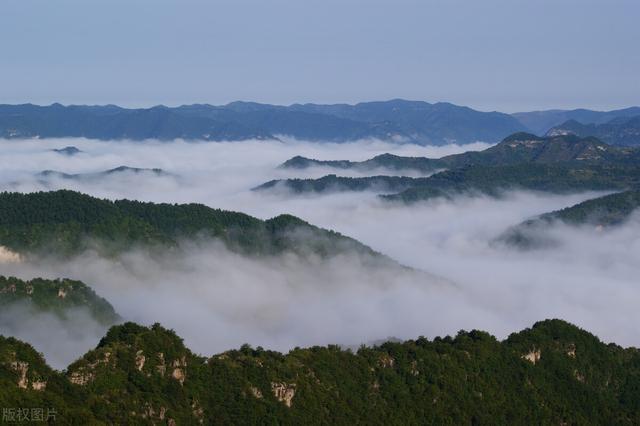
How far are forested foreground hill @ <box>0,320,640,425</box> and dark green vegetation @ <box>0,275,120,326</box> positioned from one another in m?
51.1

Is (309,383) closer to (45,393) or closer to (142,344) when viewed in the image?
(142,344)

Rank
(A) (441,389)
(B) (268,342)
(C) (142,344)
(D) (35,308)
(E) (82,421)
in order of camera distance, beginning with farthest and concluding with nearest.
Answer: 1. (B) (268,342)
2. (D) (35,308)
3. (A) (441,389)
4. (C) (142,344)
5. (E) (82,421)

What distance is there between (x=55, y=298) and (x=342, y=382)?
6339cm

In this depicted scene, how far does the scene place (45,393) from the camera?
88.0m

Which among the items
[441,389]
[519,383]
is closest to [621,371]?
[519,383]

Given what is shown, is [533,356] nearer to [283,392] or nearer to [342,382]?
[342,382]

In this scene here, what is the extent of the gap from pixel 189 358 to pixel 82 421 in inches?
903

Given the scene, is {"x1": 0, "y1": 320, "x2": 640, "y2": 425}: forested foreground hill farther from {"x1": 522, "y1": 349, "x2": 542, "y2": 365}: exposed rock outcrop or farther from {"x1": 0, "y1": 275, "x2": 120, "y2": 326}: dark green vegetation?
{"x1": 0, "y1": 275, "x2": 120, "y2": 326}: dark green vegetation

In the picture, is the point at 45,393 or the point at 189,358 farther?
the point at 189,358

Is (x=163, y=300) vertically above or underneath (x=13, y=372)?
underneath

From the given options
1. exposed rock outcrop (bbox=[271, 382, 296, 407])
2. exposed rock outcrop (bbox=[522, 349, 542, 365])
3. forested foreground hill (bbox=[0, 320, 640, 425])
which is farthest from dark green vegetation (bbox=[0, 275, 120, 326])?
exposed rock outcrop (bbox=[522, 349, 542, 365])

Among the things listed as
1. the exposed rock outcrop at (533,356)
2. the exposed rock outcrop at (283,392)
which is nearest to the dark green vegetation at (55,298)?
the exposed rock outcrop at (283,392)

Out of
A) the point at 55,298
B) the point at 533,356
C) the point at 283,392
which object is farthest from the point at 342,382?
the point at 55,298

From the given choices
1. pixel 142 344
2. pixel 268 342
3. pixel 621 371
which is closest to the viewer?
pixel 142 344
